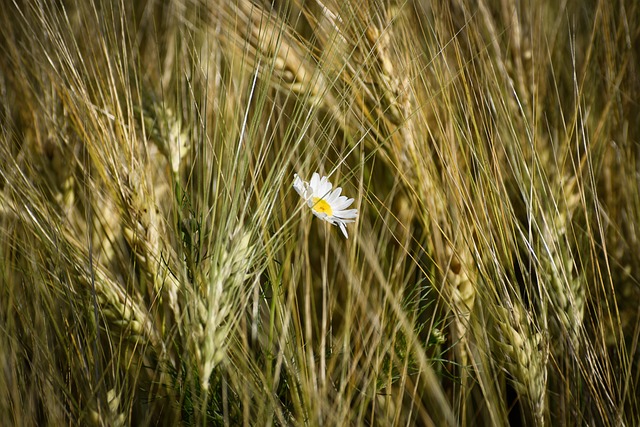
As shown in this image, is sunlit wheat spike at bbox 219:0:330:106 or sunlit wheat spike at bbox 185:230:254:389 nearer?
sunlit wheat spike at bbox 185:230:254:389

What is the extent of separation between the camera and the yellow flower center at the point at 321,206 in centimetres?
67

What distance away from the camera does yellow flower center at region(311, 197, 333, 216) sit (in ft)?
2.20

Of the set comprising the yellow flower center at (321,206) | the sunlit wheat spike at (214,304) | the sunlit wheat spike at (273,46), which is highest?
the sunlit wheat spike at (273,46)

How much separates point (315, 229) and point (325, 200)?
7.8 inches

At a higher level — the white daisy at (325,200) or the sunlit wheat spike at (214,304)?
the white daisy at (325,200)

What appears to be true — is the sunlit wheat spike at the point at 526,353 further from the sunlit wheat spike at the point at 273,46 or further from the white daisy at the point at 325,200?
the sunlit wheat spike at the point at 273,46

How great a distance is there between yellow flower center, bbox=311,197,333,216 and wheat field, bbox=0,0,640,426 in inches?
0.8

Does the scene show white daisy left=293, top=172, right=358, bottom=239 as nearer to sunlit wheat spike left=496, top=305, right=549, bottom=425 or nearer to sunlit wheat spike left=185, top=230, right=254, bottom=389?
sunlit wheat spike left=185, top=230, right=254, bottom=389

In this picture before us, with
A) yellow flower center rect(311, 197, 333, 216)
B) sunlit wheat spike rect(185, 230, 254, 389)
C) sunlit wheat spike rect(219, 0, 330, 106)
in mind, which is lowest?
sunlit wheat spike rect(185, 230, 254, 389)

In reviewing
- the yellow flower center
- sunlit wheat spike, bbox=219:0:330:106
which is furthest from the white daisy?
sunlit wheat spike, bbox=219:0:330:106

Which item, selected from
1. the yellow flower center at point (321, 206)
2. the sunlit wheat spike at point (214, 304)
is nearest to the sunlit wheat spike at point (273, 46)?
the yellow flower center at point (321, 206)

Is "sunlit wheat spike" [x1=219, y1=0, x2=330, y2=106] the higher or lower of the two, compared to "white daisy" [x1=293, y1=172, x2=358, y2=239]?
higher

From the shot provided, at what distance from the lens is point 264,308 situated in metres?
0.74

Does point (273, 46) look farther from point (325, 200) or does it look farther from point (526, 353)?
point (526, 353)
